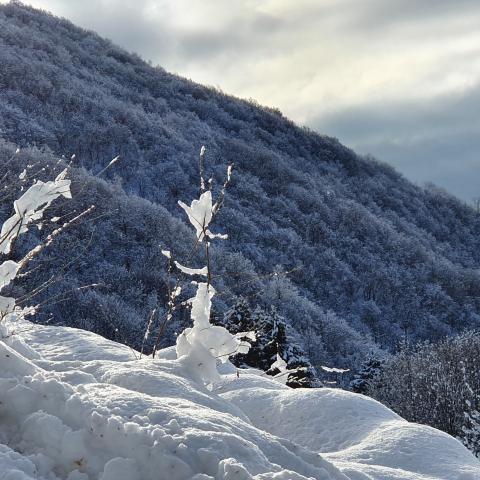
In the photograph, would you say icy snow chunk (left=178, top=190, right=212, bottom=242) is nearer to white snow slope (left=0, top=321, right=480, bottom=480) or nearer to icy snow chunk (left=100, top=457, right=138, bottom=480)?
white snow slope (left=0, top=321, right=480, bottom=480)

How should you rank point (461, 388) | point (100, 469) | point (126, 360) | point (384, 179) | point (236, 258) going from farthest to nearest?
1. point (384, 179)
2. point (236, 258)
3. point (461, 388)
4. point (126, 360)
5. point (100, 469)

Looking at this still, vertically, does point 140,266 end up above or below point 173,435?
above

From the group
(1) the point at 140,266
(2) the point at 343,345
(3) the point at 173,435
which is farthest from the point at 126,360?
(2) the point at 343,345

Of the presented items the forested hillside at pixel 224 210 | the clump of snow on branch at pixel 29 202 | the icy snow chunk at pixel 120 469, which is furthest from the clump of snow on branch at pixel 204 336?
the forested hillside at pixel 224 210

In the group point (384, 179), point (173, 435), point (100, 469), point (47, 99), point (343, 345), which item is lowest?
point (100, 469)

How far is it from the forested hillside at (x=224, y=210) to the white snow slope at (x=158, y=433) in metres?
13.0

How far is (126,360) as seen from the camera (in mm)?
3523

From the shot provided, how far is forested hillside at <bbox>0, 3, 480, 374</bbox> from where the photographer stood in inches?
813

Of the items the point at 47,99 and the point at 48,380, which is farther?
the point at 47,99

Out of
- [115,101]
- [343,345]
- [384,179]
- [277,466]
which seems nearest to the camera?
[277,466]

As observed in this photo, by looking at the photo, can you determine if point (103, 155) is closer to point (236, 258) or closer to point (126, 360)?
point (236, 258)

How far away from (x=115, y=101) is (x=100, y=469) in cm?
3333

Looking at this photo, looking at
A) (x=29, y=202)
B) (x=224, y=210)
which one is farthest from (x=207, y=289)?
(x=224, y=210)

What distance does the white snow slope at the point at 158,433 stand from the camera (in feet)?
7.49
